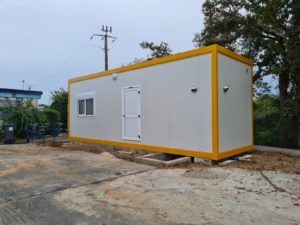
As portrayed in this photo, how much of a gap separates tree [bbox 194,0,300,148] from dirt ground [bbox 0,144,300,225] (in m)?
3.83

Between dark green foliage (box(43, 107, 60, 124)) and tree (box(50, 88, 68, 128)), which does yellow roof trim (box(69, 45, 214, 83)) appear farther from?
tree (box(50, 88, 68, 128))

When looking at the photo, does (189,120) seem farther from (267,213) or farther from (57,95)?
(57,95)

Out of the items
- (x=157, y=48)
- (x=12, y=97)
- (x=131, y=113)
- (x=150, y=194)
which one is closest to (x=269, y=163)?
(x=150, y=194)

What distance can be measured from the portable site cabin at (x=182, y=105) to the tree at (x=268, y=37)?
2.26 metres

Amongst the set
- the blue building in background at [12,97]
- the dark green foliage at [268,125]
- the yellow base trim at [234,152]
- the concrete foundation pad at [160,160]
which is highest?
the blue building in background at [12,97]

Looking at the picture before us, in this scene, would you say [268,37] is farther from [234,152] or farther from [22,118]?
[22,118]

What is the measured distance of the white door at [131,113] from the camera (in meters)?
7.77

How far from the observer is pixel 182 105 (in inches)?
257

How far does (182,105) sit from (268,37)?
208 inches

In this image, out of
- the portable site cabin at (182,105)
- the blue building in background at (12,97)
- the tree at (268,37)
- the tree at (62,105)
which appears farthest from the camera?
the tree at (62,105)

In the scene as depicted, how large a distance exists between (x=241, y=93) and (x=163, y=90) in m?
2.16

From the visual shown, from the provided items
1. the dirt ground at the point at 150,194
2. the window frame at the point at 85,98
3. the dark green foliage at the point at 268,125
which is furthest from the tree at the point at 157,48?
the dirt ground at the point at 150,194

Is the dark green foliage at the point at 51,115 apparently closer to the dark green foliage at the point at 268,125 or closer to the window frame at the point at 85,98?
the window frame at the point at 85,98

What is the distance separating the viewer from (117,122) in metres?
8.52
